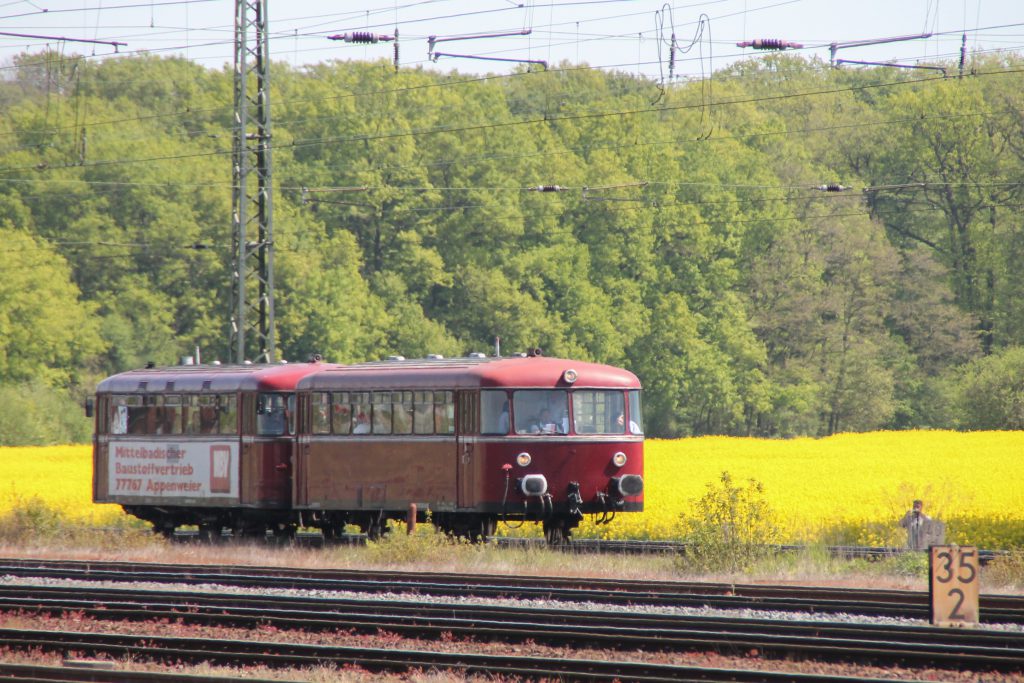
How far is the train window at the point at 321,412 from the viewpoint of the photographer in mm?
25766

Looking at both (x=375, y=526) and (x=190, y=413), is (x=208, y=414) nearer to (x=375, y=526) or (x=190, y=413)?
(x=190, y=413)

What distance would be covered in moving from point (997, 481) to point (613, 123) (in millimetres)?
44458

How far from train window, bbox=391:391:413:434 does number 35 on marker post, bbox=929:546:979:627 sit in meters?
11.5

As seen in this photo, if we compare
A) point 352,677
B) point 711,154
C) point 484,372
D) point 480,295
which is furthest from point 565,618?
point 711,154

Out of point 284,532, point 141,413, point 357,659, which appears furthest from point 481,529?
point 357,659

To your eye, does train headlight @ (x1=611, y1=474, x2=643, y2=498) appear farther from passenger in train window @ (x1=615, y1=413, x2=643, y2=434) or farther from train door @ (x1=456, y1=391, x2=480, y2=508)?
train door @ (x1=456, y1=391, x2=480, y2=508)

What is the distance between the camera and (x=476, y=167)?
68875 millimetres

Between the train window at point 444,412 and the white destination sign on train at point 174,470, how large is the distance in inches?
188

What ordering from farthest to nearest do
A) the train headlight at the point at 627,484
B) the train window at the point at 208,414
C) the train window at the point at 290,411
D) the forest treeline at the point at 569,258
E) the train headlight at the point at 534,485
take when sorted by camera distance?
Answer: 1. the forest treeline at the point at 569,258
2. the train window at the point at 208,414
3. the train window at the point at 290,411
4. the train headlight at the point at 627,484
5. the train headlight at the point at 534,485

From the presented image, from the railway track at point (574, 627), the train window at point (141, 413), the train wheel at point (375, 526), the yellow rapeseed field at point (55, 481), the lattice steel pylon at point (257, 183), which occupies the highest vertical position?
the lattice steel pylon at point (257, 183)

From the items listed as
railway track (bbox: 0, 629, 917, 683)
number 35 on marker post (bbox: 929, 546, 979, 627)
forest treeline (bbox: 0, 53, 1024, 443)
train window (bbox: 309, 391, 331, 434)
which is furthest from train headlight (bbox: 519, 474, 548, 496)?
forest treeline (bbox: 0, 53, 1024, 443)

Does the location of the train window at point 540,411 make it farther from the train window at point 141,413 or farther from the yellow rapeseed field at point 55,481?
the yellow rapeseed field at point 55,481

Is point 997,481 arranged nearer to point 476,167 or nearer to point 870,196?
point 476,167

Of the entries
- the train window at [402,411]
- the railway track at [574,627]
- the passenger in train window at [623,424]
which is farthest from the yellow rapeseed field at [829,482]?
the railway track at [574,627]
